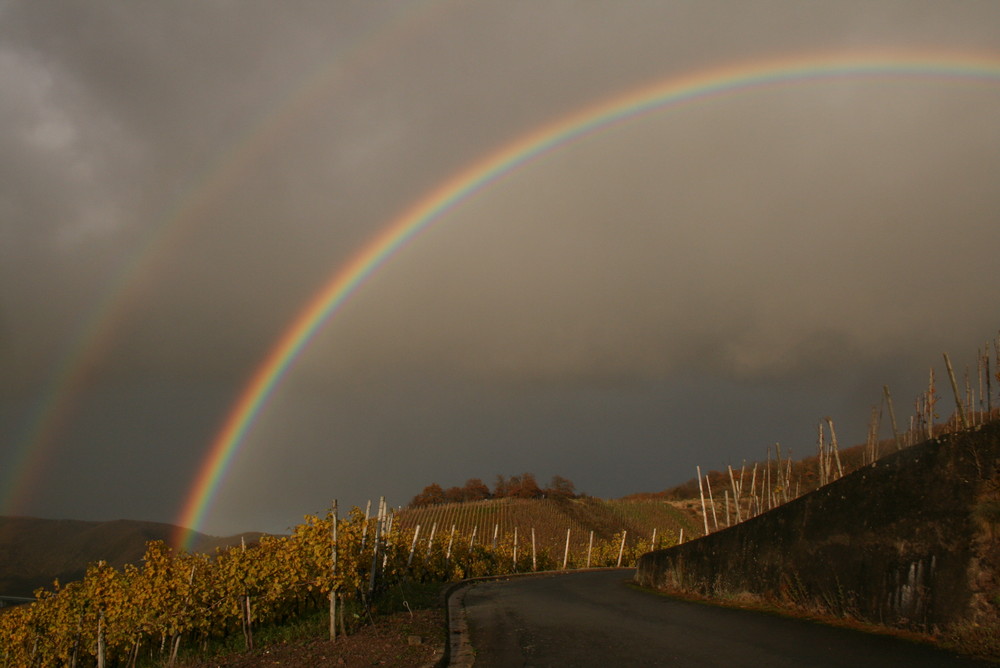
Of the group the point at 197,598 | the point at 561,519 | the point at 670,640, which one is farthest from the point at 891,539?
the point at 561,519

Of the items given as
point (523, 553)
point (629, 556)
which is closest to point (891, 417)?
point (523, 553)

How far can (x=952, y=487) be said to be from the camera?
9.58 m

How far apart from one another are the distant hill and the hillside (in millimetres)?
49977

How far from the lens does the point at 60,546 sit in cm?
13562

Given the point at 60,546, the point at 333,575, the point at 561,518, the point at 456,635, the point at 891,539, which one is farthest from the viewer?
the point at 60,546

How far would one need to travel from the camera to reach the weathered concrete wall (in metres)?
9.23

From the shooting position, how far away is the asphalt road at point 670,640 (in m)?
8.66

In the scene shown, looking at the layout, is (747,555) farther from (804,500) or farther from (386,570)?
(386,570)

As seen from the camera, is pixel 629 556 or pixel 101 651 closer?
pixel 101 651

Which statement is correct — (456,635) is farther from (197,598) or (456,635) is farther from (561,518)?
(561,518)

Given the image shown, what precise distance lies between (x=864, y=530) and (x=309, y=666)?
29.3 ft

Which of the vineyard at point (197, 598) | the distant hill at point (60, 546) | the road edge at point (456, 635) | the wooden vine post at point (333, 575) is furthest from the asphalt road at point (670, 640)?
the distant hill at point (60, 546)

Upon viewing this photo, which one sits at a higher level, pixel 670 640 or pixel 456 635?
pixel 670 640

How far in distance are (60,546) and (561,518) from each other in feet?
354
